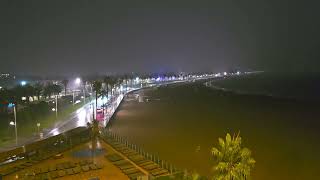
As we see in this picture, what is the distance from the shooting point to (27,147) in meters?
27.6

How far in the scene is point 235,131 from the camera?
4344 centimetres

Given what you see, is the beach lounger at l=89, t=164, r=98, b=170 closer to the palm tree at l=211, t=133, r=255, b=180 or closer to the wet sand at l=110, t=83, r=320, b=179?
the wet sand at l=110, t=83, r=320, b=179

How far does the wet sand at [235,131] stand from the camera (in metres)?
28.9

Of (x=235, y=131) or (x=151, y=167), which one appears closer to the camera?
(x=151, y=167)

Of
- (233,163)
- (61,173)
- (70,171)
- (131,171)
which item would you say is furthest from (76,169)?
(233,163)

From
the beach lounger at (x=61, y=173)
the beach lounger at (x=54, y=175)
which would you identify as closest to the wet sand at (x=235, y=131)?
the beach lounger at (x=61, y=173)

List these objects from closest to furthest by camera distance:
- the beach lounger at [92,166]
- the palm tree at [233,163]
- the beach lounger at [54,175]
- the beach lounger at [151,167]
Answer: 1. the palm tree at [233,163]
2. the beach lounger at [54,175]
3. the beach lounger at [92,166]
4. the beach lounger at [151,167]

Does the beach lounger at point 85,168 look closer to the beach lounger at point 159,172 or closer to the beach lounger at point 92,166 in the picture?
the beach lounger at point 92,166

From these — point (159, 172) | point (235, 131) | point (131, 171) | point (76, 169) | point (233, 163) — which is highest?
point (233, 163)

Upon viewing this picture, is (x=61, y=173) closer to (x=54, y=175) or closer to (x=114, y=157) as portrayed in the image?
(x=54, y=175)

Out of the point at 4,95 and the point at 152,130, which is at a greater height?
the point at 4,95

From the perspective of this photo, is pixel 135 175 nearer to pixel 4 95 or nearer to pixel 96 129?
pixel 96 129

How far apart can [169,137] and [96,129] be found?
9229 mm

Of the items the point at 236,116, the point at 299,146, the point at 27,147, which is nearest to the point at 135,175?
the point at 27,147
